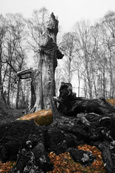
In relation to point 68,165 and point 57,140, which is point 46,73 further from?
point 68,165

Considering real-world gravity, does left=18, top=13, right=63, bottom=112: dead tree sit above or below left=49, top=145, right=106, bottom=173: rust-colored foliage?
above

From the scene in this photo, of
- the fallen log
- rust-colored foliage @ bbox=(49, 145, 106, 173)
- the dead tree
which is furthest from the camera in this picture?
the dead tree

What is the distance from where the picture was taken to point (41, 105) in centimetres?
812

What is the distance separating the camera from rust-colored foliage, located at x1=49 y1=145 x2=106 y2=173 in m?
2.94

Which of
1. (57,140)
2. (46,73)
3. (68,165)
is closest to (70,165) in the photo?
(68,165)

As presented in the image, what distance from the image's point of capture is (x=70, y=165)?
311 centimetres

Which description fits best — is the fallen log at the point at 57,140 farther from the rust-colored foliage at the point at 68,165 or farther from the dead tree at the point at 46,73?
the dead tree at the point at 46,73

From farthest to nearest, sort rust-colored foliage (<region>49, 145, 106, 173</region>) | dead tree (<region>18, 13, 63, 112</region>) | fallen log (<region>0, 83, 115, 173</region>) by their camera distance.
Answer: dead tree (<region>18, 13, 63, 112</region>) → fallen log (<region>0, 83, 115, 173</region>) → rust-colored foliage (<region>49, 145, 106, 173</region>)

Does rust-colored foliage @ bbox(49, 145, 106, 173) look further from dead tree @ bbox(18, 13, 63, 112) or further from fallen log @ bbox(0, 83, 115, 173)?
dead tree @ bbox(18, 13, 63, 112)

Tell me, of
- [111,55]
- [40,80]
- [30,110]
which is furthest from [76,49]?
[30,110]

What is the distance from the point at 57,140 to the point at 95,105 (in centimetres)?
225

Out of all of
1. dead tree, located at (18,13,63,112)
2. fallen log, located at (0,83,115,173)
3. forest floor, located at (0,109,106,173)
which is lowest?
forest floor, located at (0,109,106,173)

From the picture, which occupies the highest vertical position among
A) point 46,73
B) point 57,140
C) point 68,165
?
point 46,73

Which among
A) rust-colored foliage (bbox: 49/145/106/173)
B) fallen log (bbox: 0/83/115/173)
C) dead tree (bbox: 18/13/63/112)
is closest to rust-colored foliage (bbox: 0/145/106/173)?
rust-colored foliage (bbox: 49/145/106/173)
